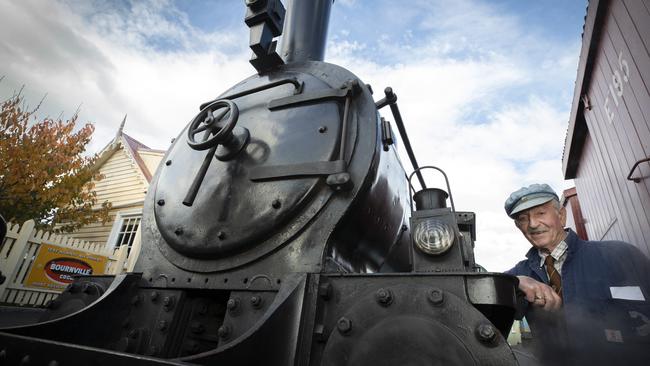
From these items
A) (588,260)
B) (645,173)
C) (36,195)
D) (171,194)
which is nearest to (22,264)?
(36,195)

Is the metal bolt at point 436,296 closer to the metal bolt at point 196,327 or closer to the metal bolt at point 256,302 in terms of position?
the metal bolt at point 256,302

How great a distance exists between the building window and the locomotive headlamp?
33.2ft

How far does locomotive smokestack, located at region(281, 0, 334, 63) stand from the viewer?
8.05 feet

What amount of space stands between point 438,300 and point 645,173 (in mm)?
1995

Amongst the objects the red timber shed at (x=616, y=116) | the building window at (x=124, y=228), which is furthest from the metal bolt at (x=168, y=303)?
the building window at (x=124, y=228)

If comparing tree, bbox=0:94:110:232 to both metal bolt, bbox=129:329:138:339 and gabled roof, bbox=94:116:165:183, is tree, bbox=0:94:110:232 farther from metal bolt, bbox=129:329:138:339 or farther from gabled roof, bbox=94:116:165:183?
metal bolt, bbox=129:329:138:339

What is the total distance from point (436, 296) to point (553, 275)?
180cm

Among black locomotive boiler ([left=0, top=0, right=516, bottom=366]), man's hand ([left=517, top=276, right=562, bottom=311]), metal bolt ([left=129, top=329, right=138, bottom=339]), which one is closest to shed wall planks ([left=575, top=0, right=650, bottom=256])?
man's hand ([left=517, top=276, right=562, bottom=311])

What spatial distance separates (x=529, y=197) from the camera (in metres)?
2.39

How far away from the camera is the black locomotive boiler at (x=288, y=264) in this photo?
95cm

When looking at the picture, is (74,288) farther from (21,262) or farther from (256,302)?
(21,262)

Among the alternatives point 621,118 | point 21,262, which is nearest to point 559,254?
point 621,118

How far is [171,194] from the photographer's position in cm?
184

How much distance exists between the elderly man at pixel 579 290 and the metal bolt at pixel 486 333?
77cm
